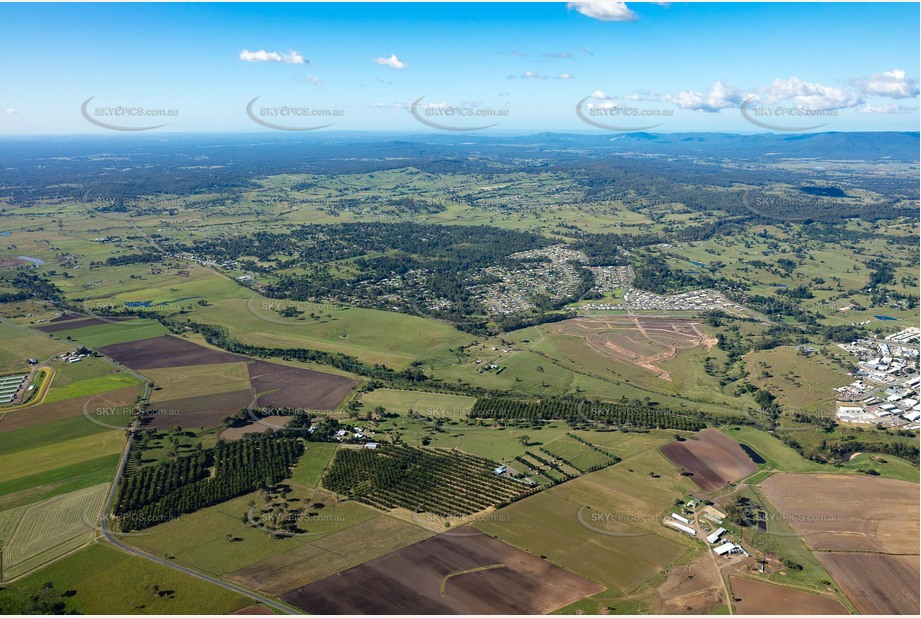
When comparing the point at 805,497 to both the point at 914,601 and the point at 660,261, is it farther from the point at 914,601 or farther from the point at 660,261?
the point at 660,261

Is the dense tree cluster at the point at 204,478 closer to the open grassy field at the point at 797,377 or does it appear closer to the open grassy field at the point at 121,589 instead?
the open grassy field at the point at 121,589

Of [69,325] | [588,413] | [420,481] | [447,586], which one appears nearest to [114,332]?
[69,325]

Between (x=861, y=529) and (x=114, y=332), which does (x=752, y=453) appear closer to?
(x=861, y=529)

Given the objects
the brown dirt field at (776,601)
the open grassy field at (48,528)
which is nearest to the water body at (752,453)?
the brown dirt field at (776,601)

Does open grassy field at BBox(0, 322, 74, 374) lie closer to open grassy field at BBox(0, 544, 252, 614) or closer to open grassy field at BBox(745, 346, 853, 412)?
open grassy field at BBox(0, 544, 252, 614)

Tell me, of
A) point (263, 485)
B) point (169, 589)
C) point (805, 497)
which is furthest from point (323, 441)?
point (805, 497)

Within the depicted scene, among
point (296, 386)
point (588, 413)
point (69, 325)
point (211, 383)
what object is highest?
point (69, 325)
